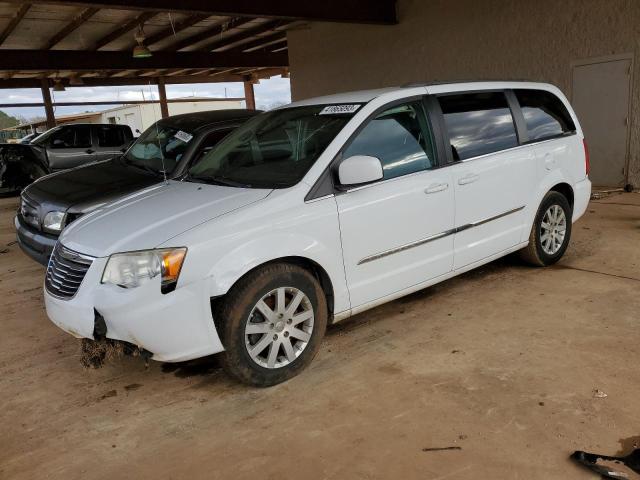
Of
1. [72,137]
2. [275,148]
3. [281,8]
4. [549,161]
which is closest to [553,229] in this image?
[549,161]

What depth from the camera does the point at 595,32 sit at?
28.9 feet

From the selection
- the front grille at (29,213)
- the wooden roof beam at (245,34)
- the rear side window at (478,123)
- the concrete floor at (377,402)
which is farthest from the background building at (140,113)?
the concrete floor at (377,402)

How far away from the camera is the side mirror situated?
3293 millimetres

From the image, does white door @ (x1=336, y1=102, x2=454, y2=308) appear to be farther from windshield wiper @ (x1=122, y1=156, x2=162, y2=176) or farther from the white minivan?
windshield wiper @ (x1=122, y1=156, x2=162, y2=176)

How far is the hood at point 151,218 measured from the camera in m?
3.05

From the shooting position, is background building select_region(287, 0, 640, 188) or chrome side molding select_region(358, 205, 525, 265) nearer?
chrome side molding select_region(358, 205, 525, 265)

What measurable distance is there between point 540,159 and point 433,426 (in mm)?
2902

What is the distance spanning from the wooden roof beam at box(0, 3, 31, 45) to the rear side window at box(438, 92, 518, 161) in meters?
9.25

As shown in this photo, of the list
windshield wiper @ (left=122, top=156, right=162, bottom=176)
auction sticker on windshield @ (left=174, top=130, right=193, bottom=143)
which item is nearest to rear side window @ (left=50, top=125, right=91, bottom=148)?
windshield wiper @ (left=122, top=156, right=162, bottom=176)

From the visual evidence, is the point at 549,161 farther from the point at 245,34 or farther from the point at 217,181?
the point at 245,34

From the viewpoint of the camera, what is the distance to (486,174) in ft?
13.8

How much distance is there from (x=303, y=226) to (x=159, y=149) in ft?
12.4

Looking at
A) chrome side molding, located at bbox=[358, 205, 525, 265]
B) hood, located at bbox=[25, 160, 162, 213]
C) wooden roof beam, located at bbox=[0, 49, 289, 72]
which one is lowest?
chrome side molding, located at bbox=[358, 205, 525, 265]

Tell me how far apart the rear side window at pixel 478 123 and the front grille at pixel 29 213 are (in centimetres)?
406
